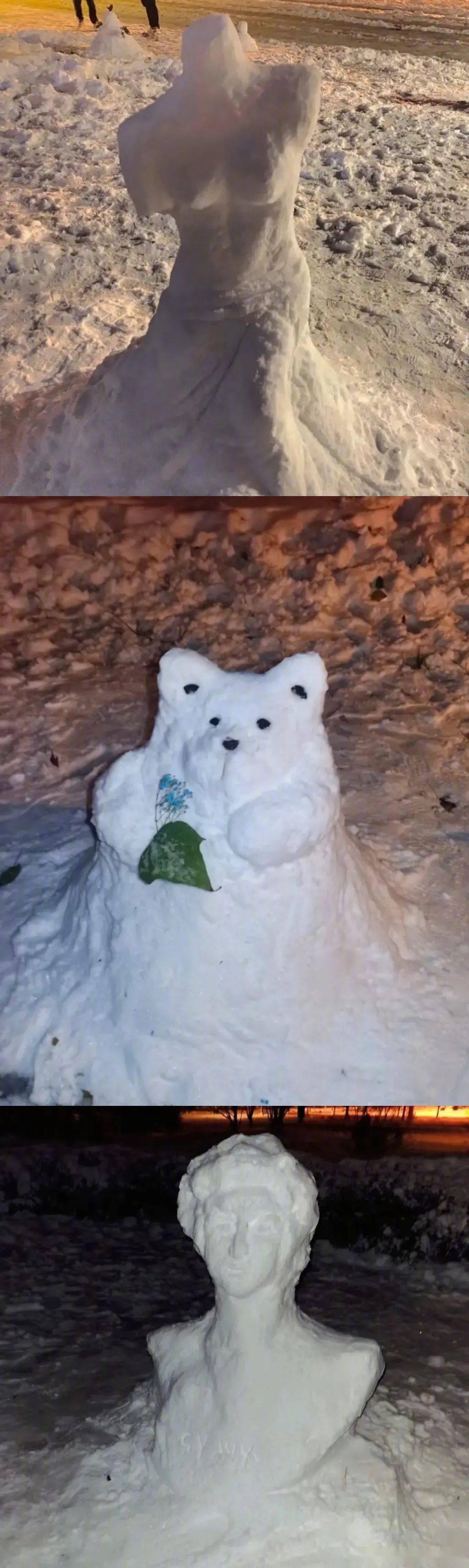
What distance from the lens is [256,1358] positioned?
1289mm

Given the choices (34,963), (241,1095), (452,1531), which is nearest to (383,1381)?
(452,1531)

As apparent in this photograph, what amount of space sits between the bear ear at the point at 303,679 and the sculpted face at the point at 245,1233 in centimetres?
56

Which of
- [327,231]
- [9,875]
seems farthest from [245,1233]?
[327,231]

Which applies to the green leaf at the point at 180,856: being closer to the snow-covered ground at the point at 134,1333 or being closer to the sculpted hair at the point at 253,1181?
the sculpted hair at the point at 253,1181

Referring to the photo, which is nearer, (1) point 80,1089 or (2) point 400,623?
(1) point 80,1089

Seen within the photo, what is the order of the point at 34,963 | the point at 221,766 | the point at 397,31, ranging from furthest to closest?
the point at 34,963
the point at 221,766
the point at 397,31

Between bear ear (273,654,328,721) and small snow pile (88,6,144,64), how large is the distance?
0.63m

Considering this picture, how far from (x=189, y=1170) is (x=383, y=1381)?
1.54ft

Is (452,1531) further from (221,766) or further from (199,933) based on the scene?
(221,766)

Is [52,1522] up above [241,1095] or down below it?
below

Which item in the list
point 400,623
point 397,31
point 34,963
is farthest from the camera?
point 400,623

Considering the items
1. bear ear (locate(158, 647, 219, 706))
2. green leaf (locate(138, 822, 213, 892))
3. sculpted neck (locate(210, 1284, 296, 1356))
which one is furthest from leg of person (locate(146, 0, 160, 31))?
sculpted neck (locate(210, 1284, 296, 1356))

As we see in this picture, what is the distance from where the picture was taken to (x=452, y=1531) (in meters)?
1.30

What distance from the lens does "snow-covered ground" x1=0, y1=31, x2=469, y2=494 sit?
123 cm
